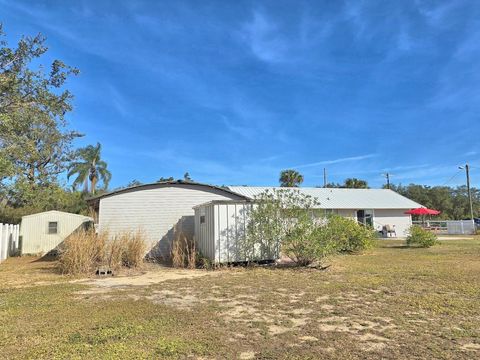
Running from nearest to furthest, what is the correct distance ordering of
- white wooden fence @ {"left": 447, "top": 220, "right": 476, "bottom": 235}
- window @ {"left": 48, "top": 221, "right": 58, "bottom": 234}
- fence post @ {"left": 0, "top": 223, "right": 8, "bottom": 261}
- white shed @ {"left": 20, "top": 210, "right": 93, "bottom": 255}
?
fence post @ {"left": 0, "top": 223, "right": 8, "bottom": 261} < white shed @ {"left": 20, "top": 210, "right": 93, "bottom": 255} < window @ {"left": 48, "top": 221, "right": 58, "bottom": 234} < white wooden fence @ {"left": 447, "top": 220, "right": 476, "bottom": 235}

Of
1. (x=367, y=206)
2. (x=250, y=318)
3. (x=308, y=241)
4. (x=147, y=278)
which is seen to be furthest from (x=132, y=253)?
(x=367, y=206)

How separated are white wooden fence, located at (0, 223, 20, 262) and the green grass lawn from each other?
291 inches

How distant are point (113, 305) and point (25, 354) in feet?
7.88

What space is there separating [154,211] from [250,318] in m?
11.0

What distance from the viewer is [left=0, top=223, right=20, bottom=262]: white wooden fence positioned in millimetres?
15625

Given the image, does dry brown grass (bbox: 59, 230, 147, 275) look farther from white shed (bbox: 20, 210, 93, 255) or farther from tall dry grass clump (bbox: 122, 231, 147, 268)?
white shed (bbox: 20, 210, 93, 255)

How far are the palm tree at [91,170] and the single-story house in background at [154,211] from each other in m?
23.3

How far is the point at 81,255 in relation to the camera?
35.8 feet

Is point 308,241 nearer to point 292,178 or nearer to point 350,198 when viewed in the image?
point 350,198

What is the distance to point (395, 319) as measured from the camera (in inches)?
209

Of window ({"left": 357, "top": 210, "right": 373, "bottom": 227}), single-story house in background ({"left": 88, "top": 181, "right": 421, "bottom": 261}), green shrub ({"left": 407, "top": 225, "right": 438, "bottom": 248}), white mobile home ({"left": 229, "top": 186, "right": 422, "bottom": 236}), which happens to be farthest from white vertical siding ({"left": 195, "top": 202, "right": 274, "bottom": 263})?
window ({"left": 357, "top": 210, "right": 373, "bottom": 227})

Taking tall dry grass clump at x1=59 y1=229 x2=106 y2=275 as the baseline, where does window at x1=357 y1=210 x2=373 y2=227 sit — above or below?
above

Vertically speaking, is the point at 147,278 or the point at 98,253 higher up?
the point at 98,253

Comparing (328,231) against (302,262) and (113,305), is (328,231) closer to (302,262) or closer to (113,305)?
(302,262)
